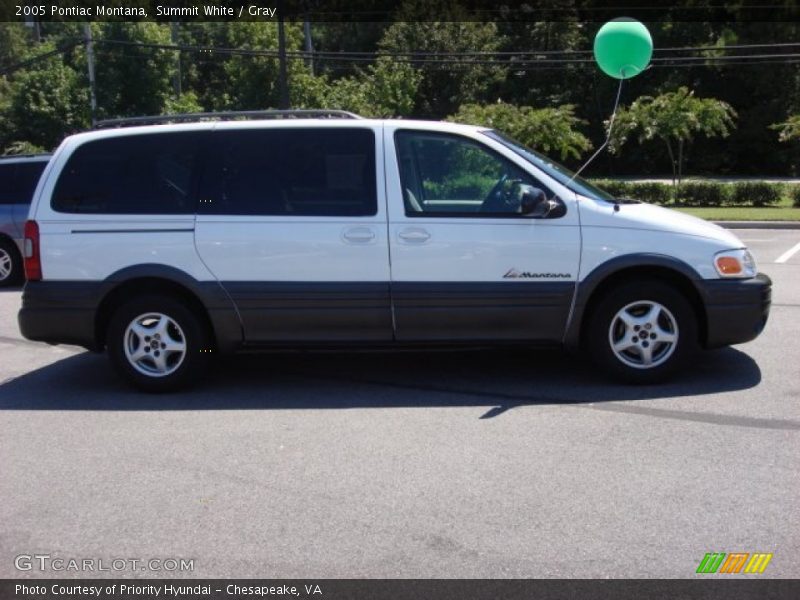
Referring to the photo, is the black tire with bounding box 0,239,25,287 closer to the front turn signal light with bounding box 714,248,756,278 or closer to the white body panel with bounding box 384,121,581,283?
the white body panel with bounding box 384,121,581,283

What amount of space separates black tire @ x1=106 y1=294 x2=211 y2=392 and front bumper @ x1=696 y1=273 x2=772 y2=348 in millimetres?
3671

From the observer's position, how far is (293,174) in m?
6.59

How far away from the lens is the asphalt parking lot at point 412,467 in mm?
4082

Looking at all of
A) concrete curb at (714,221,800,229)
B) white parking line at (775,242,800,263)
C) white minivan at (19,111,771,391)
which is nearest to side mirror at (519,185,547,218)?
white minivan at (19,111,771,391)

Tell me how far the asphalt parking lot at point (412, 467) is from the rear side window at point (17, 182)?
5.94 m

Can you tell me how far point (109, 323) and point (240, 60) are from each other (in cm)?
3253

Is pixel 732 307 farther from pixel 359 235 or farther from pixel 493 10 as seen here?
pixel 493 10

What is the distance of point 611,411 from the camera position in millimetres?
6062

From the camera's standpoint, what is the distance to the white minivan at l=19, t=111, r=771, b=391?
6.44m

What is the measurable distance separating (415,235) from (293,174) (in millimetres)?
1007

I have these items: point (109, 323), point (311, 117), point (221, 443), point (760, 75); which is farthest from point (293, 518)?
point (760, 75)

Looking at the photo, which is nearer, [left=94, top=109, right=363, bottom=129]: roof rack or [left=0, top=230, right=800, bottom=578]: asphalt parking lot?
[left=0, top=230, right=800, bottom=578]: asphalt parking lot
